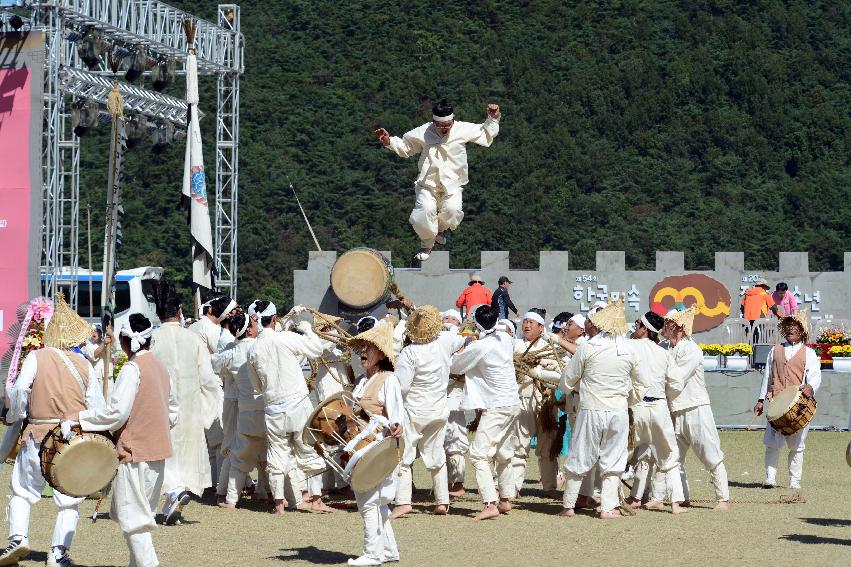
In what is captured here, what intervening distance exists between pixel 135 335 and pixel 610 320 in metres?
4.03

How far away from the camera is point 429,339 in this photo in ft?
36.4

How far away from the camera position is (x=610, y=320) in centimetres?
1137

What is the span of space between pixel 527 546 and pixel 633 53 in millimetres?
42551

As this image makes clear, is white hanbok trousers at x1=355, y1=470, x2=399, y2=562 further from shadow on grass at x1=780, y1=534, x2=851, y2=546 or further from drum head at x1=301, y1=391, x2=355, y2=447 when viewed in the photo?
shadow on grass at x1=780, y1=534, x2=851, y2=546

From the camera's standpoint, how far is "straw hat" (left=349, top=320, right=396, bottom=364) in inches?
361

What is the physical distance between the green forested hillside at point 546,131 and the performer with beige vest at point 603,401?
29.8m

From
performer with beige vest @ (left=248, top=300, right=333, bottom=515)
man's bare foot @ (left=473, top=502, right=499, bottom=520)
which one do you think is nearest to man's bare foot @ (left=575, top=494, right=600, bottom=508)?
man's bare foot @ (left=473, top=502, right=499, bottom=520)

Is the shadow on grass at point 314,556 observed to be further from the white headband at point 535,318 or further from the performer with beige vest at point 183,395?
the white headband at point 535,318

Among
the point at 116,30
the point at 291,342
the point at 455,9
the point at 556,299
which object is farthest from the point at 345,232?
the point at 291,342

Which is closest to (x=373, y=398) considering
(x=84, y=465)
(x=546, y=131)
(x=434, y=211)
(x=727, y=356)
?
(x=84, y=465)

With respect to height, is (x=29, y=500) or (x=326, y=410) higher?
(x=326, y=410)

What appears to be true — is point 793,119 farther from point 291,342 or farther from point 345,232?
point 291,342

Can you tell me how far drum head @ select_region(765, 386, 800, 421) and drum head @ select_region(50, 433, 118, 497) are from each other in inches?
256

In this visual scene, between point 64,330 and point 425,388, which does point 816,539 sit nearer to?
point 425,388
